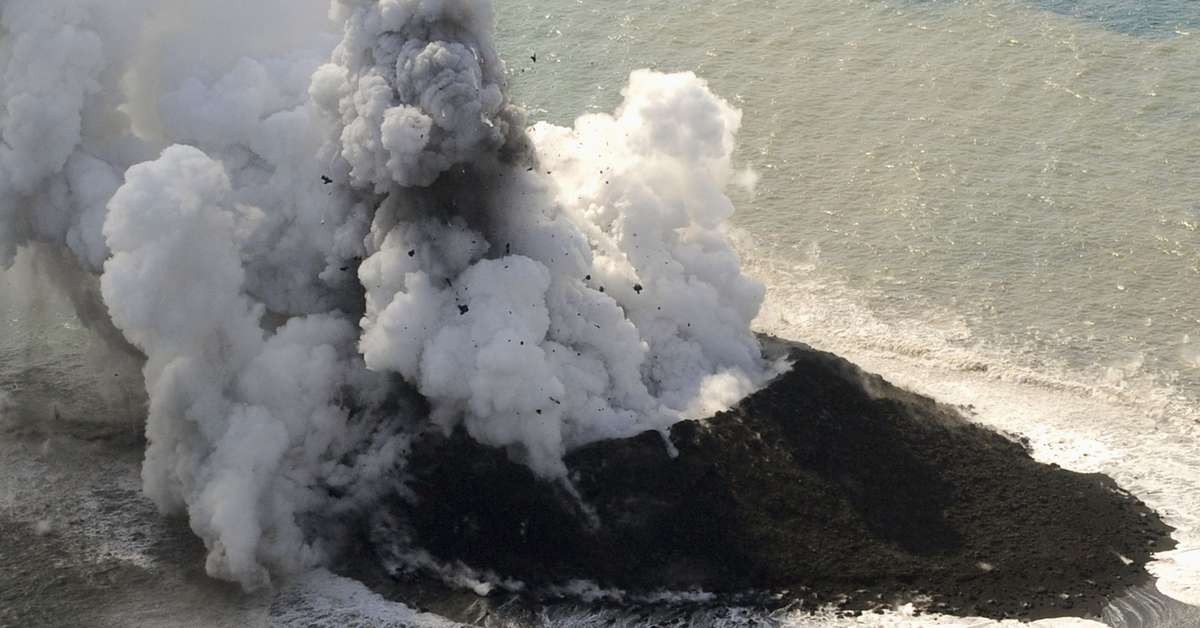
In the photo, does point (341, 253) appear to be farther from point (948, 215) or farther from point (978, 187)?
point (978, 187)

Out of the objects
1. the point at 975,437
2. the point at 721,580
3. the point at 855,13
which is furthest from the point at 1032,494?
the point at 855,13

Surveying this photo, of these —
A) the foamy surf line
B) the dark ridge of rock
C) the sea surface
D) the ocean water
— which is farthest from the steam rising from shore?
the ocean water

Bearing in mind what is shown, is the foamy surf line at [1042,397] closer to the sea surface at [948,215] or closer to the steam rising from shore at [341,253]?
the sea surface at [948,215]

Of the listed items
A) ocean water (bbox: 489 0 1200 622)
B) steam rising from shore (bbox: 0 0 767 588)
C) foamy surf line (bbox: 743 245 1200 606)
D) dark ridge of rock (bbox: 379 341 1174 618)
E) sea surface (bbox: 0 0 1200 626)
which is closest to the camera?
dark ridge of rock (bbox: 379 341 1174 618)

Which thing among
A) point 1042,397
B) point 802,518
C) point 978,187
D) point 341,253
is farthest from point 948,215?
point 341,253

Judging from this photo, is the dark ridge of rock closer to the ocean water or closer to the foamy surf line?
the foamy surf line

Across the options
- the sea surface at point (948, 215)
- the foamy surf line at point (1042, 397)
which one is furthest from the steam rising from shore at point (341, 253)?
the foamy surf line at point (1042, 397)

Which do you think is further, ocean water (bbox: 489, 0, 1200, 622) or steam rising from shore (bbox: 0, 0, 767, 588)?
ocean water (bbox: 489, 0, 1200, 622)

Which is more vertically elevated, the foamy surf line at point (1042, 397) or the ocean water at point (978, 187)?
the ocean water at point (978, 187)
